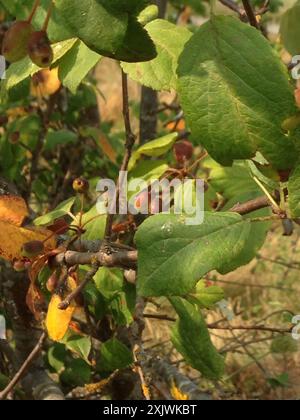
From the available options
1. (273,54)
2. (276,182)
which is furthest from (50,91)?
(273,54)

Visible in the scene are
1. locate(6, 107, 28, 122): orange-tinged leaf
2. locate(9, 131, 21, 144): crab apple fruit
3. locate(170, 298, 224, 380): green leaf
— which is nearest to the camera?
locate(170, 298, 224, 380): green leaf

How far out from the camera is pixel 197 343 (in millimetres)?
1021

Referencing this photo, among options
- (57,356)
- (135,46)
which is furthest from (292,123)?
(57,356)

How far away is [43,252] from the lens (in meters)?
0.91

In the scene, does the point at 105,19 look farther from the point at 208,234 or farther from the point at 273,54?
the point at 208,234

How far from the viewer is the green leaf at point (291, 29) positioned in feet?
2.74

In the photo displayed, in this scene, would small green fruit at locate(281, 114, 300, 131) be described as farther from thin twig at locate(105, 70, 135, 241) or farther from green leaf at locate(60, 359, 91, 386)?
green leaf at locate(60, 359, 91, 386)

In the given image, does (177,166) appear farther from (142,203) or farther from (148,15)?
(148,15)

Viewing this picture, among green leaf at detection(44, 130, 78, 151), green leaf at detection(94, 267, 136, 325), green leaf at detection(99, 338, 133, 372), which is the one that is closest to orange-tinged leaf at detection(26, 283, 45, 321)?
green leaf at detection(94, 267, 136, 325)

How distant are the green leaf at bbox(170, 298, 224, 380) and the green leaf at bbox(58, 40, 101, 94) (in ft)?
1.08

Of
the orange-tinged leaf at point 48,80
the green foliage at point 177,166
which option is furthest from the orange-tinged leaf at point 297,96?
the orange-tinged leaf at point 48,80

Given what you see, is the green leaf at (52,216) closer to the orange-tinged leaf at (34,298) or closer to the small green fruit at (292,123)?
the orange-tinged leaf at (34,298)

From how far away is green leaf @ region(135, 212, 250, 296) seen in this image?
67 centimetres

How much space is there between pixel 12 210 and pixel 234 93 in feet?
1.39
